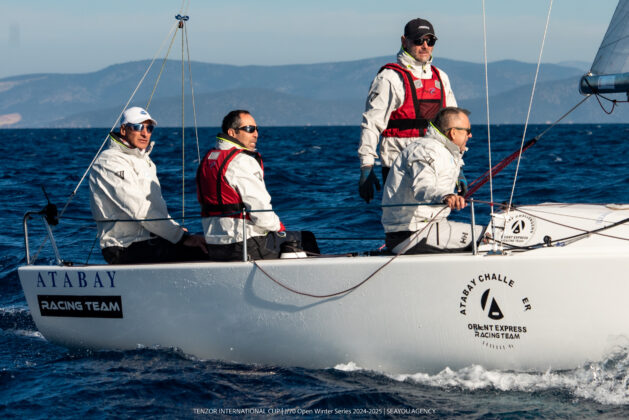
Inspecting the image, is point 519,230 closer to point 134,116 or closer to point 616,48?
point 616,48

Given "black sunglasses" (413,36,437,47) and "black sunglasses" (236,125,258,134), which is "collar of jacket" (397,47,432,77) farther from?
"black sunglasses" (236,125,258,134)

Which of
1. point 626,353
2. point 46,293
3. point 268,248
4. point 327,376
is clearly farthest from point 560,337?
point 46,293

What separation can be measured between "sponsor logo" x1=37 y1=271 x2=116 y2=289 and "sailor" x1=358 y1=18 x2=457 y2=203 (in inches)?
65.7

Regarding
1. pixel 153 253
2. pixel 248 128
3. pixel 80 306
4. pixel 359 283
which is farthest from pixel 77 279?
pixel 359 283

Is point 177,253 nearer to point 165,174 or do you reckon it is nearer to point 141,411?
point 141,411

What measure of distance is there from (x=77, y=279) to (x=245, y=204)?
1254mm

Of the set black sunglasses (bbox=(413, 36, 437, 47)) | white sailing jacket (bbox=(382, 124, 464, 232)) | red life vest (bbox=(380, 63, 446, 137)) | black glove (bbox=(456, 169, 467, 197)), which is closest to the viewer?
white sailing jacket (bbox=(382, 124, 464, 232))

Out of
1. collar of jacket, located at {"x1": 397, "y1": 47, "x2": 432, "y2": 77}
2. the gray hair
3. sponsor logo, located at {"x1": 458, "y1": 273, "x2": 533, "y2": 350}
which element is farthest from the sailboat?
collar of jacket, located at {"x1": 397, "y1": 47, "x2": 432, "y2": 77}

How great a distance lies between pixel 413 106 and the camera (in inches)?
206

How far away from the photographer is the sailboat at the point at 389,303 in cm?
403

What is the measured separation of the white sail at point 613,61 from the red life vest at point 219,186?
2.35 m

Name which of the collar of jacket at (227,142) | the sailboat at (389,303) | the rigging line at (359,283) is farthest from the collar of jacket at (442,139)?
the collar of jacket at (227,142)

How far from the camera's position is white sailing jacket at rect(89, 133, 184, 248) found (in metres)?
4.89

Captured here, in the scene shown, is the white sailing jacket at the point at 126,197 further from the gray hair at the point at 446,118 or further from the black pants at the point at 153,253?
the gray hair at the point at 446,118
